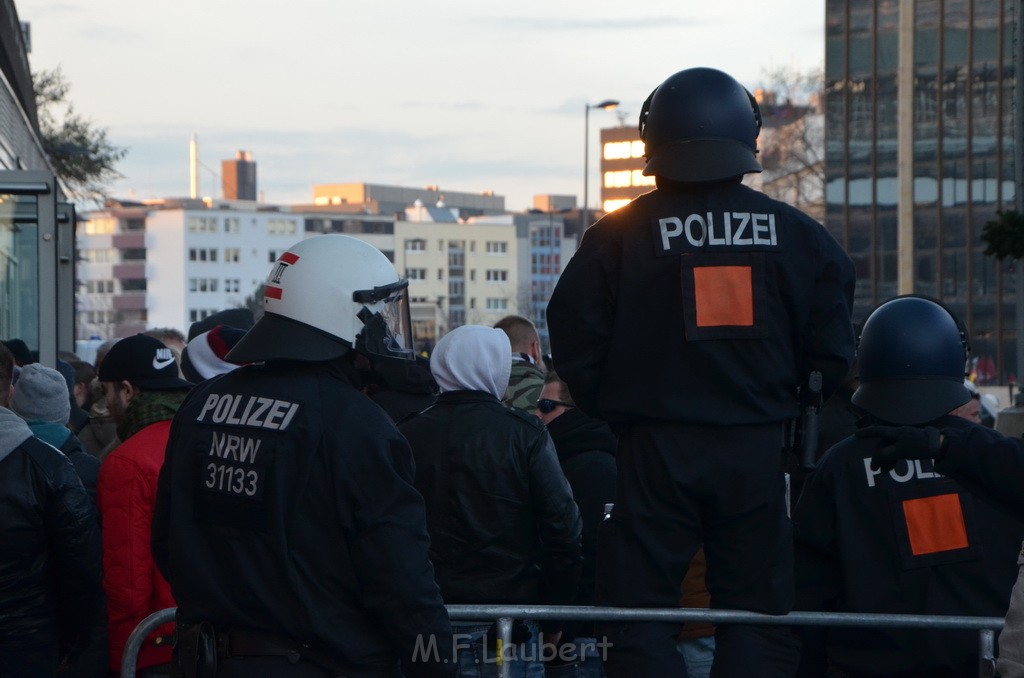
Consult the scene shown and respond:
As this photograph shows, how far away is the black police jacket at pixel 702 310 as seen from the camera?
12.7 feet

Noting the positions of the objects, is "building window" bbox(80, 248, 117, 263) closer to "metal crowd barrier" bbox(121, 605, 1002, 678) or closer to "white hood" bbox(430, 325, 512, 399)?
"white hood" bbox(430, 325, 512, 399)

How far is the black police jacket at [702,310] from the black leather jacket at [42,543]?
176cm

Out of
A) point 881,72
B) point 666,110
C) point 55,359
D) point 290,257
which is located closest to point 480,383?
point 666,110

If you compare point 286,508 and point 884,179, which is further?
point 884,179

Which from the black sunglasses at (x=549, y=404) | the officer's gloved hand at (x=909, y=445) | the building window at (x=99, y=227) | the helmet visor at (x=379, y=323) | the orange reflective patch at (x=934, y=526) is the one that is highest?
the building window at (x=99, y=227)

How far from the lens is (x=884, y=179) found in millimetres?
66312

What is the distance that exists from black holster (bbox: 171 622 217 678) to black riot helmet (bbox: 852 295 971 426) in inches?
75.4

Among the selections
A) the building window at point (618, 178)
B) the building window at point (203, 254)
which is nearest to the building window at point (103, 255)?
the building window at point (203, 254)

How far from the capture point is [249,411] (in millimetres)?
3273

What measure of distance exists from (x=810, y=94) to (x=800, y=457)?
215ft

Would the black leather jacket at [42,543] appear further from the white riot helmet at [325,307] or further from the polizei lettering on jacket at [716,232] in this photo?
the polizei lettering on jacket at [716,232]

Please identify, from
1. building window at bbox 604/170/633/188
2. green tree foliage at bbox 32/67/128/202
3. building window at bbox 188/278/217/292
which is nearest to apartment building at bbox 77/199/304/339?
building window at bbox 188/278/217/292

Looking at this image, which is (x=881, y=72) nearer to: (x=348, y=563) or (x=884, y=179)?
(x=884, y=179)

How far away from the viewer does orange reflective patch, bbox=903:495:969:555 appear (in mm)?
3832
